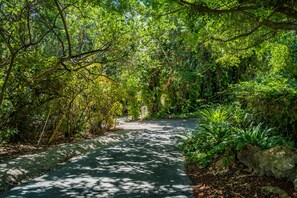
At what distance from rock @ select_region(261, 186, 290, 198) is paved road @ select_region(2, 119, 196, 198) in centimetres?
134

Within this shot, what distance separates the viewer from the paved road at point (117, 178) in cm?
500

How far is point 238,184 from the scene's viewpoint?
504 centimetres

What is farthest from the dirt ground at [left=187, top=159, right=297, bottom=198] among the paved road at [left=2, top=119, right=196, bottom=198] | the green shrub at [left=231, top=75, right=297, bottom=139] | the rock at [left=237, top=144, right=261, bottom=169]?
the green shrub at [left=231, top=75, right=297, bottom=139]

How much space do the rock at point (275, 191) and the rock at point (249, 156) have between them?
0.89m

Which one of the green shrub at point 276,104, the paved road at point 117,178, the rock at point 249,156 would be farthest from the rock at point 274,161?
the green shrub at point 276,104

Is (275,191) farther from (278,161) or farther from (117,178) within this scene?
(117,178)

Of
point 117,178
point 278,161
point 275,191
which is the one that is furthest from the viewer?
point 117,178

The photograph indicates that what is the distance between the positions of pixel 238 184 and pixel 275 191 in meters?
0.82

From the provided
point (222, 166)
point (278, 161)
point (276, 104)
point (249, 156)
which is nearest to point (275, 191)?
point (278, 161)

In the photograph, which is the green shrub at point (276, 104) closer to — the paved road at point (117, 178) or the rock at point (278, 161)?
the rock at point (278, 161)

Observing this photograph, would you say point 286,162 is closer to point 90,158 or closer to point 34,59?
point 90,158

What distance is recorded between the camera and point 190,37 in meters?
6.98

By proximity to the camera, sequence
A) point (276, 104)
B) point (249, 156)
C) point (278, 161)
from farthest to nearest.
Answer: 1. point (276, 104)
2. point (249, 156)
3. point (278, 161)

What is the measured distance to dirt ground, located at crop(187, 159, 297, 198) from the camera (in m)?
4.38
